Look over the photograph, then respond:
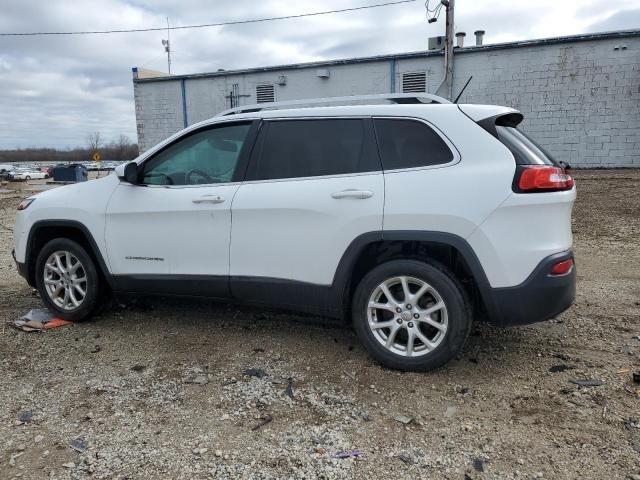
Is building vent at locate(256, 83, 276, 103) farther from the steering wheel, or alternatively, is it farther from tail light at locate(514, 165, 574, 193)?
tail light at locate(514, 165, 574, 193)

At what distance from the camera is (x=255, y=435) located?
9.30ft

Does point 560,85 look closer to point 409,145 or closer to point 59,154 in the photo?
point 409,145

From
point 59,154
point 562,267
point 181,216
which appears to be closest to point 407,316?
point 562,267

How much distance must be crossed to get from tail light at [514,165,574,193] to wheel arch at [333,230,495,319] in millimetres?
491

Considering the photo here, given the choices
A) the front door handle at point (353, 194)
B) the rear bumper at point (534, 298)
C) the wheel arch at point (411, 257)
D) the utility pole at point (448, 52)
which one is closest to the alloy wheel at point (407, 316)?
the wheel arch at point (411, 257)

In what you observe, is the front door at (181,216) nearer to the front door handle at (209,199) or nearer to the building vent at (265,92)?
the front door handle at (209,199)

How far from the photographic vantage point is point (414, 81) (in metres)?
18.7

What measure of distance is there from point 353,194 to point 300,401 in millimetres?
1399

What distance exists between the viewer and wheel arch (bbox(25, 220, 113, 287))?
14.5 feet

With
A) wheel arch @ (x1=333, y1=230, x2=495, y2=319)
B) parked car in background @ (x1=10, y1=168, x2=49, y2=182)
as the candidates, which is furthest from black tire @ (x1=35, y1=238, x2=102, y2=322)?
parked car in background @ (x1=10, y1=168, x2=49, y2=182)

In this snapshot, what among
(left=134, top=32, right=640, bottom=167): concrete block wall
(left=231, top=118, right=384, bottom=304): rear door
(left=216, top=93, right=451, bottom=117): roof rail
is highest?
(left=134, top=32, right=640, bottom=167): concrete block wall

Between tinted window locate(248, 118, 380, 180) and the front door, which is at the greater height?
tinted window locate(248, 118, 380, 180)

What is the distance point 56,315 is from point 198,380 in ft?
6.48

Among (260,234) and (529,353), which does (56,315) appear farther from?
(529,353)
